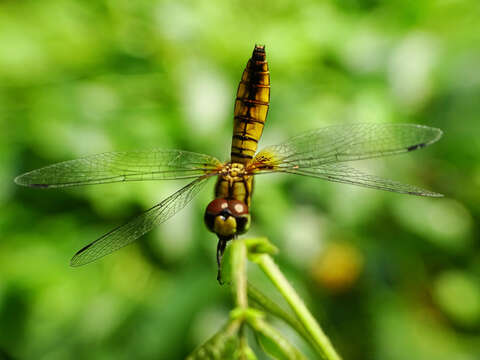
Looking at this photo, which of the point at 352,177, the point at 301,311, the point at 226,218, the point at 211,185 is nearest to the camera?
the point at 301,311

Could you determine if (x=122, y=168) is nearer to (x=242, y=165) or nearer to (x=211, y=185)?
(x=242, y=165)

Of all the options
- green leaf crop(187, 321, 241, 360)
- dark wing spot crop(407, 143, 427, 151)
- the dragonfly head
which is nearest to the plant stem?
green leaf crop(187, 321, 241, 360)

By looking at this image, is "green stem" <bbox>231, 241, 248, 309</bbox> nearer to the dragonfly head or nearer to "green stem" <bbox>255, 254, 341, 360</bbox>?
"green stem" <bbox>255, 254, 341, 360</bbox>

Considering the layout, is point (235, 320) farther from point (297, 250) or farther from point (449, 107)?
point (449, 107)

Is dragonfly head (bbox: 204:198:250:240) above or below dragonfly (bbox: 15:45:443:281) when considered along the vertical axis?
below

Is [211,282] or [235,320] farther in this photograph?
[211,282]

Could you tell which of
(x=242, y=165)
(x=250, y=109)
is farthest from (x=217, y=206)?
(x=250, y=109)

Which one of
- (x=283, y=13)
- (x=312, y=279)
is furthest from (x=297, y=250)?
(x=283, y=13)
